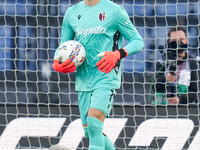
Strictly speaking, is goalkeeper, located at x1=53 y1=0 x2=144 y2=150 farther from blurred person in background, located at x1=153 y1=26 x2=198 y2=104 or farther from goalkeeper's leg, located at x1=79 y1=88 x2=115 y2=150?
blurred person in background, located at x1=153 y1=26 x2=198 y2=104

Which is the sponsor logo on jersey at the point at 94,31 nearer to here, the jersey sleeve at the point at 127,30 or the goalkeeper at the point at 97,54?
the goalkeeper at the point at 97,54

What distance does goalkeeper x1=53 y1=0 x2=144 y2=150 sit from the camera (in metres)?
3.09

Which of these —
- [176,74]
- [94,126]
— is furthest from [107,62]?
[176,74]

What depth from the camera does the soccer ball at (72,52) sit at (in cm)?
313

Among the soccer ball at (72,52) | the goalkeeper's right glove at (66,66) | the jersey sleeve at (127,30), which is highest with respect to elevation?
the jersey sleeve at (127,30)

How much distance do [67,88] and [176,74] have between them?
1.24 metres

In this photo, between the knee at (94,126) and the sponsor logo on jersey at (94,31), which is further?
the sponsor logo on jersey at (94,31)

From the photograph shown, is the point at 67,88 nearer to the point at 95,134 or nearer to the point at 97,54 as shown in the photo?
the point at 97,54

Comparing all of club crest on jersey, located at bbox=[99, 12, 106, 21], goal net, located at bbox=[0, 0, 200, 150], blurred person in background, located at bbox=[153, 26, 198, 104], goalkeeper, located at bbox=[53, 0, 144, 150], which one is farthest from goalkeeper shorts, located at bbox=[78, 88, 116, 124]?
blurred person in background, located at bbox=[153, 26, 198, 104]

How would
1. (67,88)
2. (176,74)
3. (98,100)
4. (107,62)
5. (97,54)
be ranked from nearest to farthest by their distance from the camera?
(107,62) → (98,100) → (97,54) → (176,74) → (67,88)

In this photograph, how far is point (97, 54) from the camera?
320 cm

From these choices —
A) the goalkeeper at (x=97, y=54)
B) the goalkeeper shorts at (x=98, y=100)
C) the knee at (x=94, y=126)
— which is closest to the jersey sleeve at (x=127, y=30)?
the goalkeeper at (x=97, y=54)

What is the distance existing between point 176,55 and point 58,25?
4.52 ft

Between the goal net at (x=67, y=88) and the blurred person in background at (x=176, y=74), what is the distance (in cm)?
7
